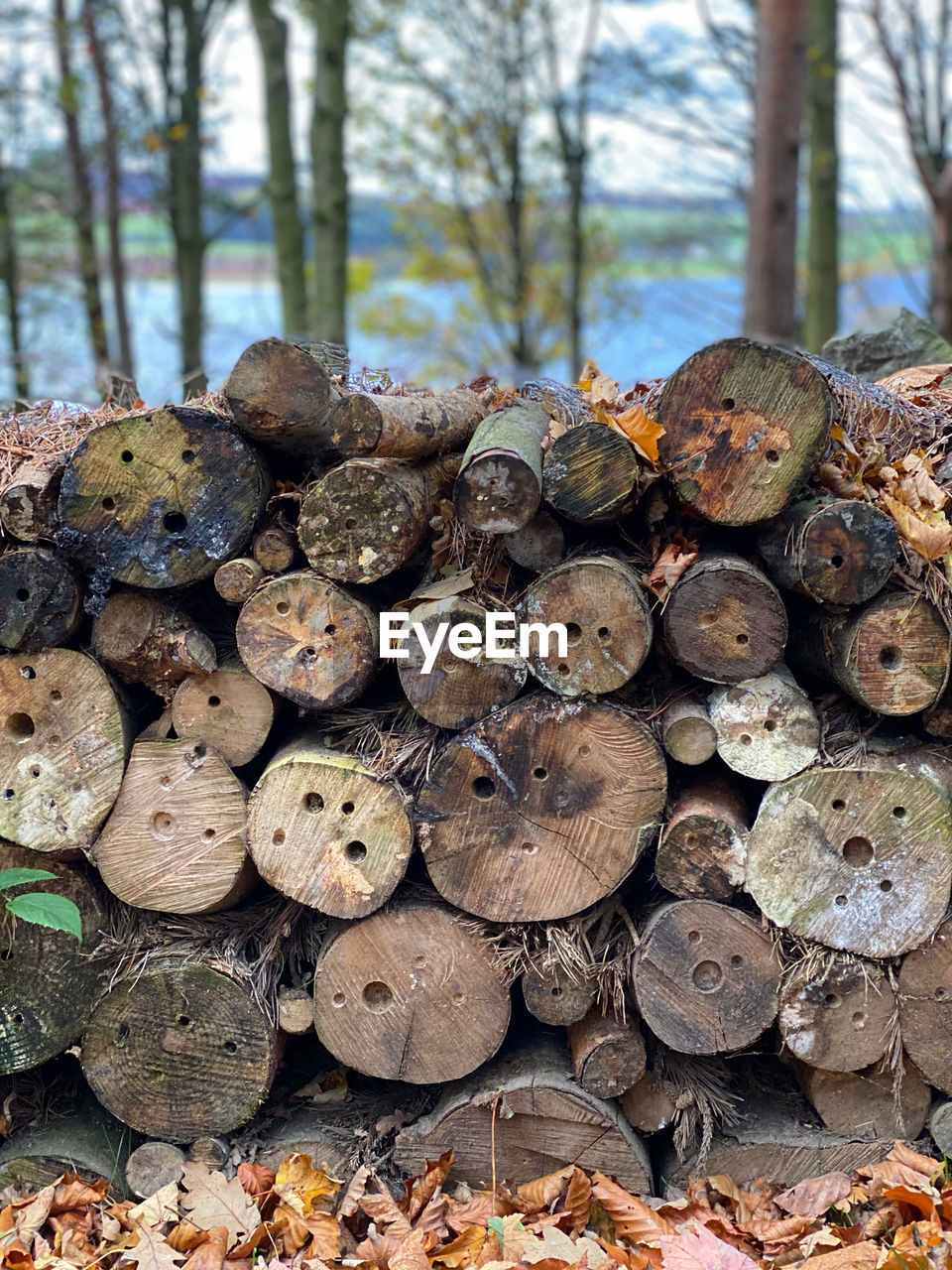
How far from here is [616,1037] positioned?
3.11 meters

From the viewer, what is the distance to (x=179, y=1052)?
128 inches

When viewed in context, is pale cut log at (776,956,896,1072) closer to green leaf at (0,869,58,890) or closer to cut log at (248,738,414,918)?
cut log at (248,738,414,918)

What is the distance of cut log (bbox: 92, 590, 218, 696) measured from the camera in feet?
10.5

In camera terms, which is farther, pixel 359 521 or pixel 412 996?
pixel 412 996

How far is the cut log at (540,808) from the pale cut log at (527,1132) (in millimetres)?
508

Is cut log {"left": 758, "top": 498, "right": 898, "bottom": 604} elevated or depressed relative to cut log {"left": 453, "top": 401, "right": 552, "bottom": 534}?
depressed

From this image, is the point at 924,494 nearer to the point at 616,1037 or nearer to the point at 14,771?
the point at 616,1037

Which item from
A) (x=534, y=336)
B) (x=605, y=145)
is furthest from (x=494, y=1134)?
(x=534, y=336)

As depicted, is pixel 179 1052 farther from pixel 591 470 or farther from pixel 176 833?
pixel 591 470

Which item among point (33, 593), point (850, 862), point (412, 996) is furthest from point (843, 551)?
point (33, 593)

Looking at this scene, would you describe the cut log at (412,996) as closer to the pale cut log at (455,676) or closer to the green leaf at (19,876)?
the pale cut log at (455,676)

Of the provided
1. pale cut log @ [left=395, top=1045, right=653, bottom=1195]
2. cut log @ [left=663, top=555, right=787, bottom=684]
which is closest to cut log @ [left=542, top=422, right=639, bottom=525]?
cut log @ [left=663, top=555, right=787, bottom=684]

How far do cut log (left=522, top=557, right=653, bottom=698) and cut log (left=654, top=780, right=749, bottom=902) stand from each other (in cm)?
44

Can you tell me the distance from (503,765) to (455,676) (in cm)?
29
